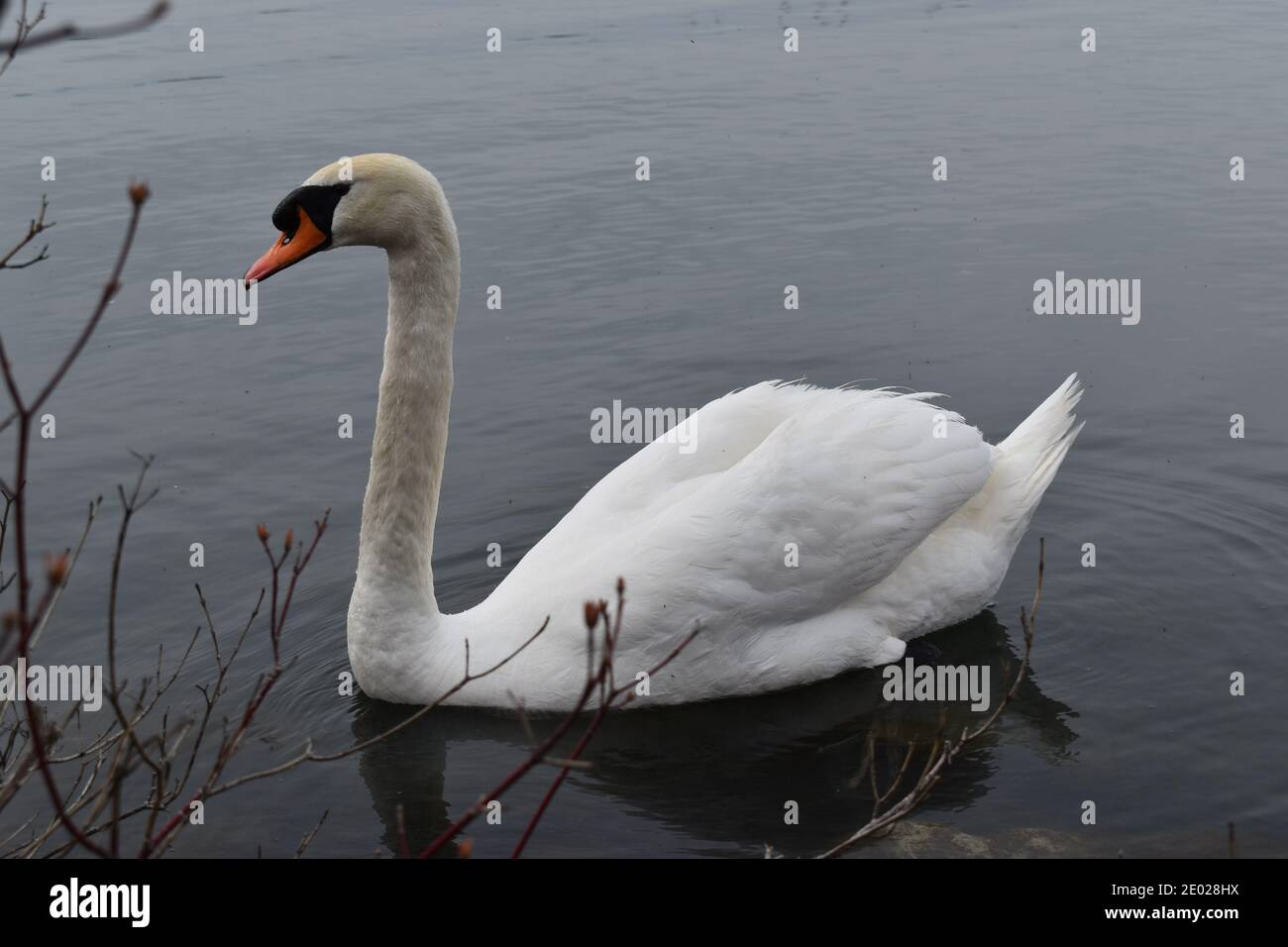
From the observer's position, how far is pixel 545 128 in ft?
60.2

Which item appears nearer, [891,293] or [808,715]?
[808,715]

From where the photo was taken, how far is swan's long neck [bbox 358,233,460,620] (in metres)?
6.27

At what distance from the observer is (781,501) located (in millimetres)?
6238

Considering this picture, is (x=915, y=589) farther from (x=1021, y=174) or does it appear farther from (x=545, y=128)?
(x=545, y=128)

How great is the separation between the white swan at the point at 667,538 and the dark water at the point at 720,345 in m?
0.30

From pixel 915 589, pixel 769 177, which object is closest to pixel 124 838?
pixel 915 589

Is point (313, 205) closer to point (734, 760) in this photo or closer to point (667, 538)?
point (667, 538)

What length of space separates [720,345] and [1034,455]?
14.7ft

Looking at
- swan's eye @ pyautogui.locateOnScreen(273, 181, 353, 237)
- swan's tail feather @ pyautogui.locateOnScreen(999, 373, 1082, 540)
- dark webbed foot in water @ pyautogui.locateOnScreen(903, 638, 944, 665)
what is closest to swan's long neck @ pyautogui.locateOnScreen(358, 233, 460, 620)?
swan's eye @ pyautogui.locateOnScreen(273, 181, 353, 237)

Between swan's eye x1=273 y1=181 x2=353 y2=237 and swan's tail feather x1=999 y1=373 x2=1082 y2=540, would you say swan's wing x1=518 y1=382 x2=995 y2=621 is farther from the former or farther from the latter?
swan's eye x1=273 y1=181 x2=353 y2=237

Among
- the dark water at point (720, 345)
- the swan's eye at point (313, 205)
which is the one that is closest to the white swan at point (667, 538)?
the swan's eye at point (313, 205)

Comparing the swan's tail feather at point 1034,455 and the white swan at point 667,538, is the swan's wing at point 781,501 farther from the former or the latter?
the swan's tail feather at point 1034,455

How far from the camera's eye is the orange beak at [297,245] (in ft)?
19.5
